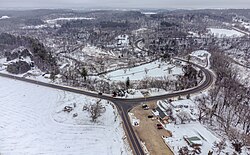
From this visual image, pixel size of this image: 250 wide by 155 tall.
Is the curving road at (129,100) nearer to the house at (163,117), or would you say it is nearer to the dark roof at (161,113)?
the dark roof at (161,113)

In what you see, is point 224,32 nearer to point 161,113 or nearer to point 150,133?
point 161,113

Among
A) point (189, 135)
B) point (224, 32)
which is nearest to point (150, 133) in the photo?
point (189, 135)

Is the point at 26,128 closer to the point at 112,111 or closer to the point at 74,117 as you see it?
the point at 74,117

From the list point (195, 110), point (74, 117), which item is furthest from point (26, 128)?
point (195, 110)

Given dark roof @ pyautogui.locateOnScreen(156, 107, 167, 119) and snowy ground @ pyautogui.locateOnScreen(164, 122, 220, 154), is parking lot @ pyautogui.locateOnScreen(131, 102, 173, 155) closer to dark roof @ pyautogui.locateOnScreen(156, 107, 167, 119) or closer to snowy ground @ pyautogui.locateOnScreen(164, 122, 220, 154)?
snowy ground @ pyautogui.locateOnScreen(164, 122, 220, 154)

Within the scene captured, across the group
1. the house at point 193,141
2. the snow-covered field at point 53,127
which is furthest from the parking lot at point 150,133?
the snow-covered field at point 53,127

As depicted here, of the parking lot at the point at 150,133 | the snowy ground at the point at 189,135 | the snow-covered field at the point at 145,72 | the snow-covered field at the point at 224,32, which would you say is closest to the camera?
the parking lot at the point at 150,133
